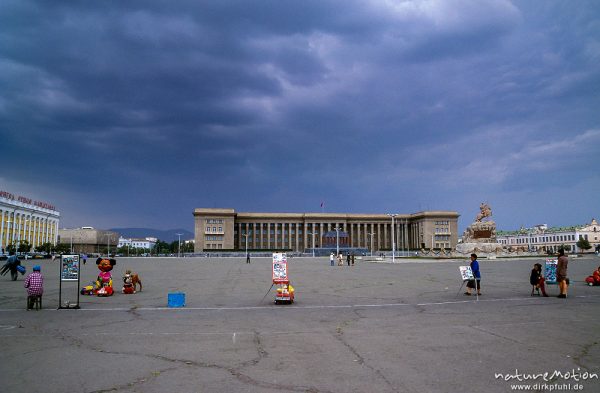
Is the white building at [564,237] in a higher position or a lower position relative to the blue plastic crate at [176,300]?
higher

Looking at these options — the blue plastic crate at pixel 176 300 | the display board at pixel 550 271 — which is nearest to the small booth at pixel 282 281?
the blue plastic crate at pixel 176 300

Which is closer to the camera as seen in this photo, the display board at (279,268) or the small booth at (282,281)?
the small booth at (282,281)

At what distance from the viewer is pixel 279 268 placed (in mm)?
17125

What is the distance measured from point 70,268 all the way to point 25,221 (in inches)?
4855

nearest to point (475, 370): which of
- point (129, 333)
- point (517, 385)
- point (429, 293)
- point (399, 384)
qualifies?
point (517, 385)

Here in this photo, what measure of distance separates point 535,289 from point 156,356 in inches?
737

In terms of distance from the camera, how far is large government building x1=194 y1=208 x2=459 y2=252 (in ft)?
518

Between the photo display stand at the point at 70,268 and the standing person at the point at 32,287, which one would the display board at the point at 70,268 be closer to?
the photo display stand at the point at 70,268

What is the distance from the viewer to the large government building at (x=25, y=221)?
108 metres

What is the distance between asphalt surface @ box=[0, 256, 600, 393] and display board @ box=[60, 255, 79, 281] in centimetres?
124

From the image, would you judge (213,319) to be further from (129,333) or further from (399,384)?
(399,384)

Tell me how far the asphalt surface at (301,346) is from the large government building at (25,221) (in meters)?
101

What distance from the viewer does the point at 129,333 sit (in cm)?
1083

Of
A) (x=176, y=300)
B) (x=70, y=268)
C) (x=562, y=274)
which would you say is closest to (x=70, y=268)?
(x=70, y=268)
